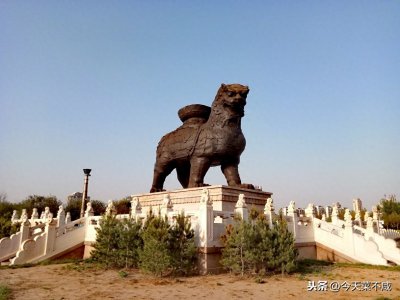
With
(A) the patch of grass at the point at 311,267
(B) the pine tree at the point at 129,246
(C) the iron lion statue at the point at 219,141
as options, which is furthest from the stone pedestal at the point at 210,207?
(A) the patch of grass at the point at 311,267

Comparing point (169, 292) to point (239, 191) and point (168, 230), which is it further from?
point (239, 191)

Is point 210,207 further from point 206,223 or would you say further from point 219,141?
point 219,141

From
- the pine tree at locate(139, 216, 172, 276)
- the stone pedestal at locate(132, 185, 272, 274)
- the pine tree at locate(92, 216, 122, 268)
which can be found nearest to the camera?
the pine tree at locate(139, 216, 172, 276)

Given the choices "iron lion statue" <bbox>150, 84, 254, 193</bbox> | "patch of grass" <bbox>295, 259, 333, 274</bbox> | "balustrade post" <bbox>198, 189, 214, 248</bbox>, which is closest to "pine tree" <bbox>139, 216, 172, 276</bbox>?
"balustrade post" <bbox>198, 189, 214, 248</bbox>

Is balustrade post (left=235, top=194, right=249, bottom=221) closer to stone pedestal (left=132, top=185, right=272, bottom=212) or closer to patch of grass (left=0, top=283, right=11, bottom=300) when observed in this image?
stone pedestal (left=132, top=185, right=272, bottom=212)

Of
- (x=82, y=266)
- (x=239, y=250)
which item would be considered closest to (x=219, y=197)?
(x=239, y=250)

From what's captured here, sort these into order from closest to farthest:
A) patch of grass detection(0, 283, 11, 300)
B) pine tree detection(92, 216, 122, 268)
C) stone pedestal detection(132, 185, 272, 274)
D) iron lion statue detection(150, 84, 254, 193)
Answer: patch of grass detection(0, 283, 11, 300), stone pedestal detection(132, 185, 272, 274), pine tree detection(92, 216, 122, 268), iron lion statue detection(150, 84, 254, 193)

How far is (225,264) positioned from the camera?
27.1 ft

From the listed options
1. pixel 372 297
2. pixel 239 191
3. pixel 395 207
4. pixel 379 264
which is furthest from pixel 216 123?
pixel 395 207

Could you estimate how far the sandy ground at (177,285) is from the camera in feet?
20.4

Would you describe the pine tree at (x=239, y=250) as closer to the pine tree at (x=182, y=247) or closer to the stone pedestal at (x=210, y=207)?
the stone pedestal at (x=210, y=207)

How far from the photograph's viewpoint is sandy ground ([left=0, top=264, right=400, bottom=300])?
20.4 ft

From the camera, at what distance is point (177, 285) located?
Result: 23.1 ft

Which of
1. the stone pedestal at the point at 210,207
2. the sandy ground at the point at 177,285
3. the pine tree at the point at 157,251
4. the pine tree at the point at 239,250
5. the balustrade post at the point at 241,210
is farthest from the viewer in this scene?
the balustrade post at the point at 241,210
